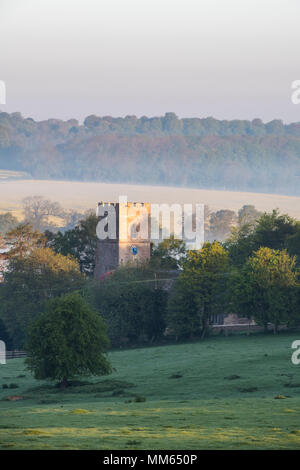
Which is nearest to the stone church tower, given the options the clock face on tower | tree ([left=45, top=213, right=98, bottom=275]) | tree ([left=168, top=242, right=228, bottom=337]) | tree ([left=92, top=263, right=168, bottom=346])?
the clock face on tower

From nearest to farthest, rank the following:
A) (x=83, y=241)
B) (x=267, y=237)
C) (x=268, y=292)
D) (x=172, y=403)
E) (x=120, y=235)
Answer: (x=172, y=403), (x=268, y=292), (x=267, y=237), (x=120, y=235), (x=83, y=241)

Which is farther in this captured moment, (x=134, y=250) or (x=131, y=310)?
(x=134, y=250)

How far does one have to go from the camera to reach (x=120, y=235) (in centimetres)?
12544

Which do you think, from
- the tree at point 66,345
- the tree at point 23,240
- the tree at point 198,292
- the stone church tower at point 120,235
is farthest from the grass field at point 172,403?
the stone church tower at point 120,235

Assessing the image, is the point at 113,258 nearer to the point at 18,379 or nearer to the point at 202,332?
the point at 202,332

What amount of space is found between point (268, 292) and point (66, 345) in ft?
103

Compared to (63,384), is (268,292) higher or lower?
higher

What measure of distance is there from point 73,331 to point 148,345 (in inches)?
1202

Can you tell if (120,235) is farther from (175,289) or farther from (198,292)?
(198,292)

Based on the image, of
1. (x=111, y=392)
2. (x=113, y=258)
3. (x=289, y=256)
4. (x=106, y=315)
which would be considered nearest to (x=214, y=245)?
(x=289, y=256)

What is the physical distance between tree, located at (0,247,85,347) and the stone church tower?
54.5 feet

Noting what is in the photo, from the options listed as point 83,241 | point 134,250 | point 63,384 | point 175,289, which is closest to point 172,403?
point 63,384

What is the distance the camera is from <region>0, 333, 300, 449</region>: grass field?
32500 mm

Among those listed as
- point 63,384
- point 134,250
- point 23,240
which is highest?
point 23,240
